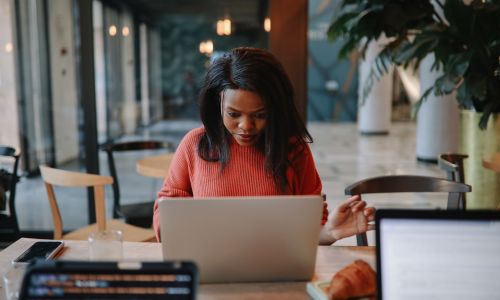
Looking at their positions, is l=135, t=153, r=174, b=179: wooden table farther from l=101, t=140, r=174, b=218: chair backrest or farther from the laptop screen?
the laptop screen

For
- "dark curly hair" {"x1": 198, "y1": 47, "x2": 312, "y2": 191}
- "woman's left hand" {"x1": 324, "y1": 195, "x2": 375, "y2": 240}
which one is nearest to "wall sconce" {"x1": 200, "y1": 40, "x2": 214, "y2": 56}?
"dark curly hair" {"x1": 198, "y1": 47, "x2": 312, "y2": 191}

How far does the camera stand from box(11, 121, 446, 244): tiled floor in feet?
15.1

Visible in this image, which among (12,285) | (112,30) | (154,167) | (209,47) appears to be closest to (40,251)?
(12,285)

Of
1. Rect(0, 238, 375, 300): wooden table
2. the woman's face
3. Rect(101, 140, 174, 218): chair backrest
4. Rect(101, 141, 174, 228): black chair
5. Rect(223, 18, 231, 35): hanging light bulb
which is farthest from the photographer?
Rect(223, 18, 231, 35): hanging light bulb

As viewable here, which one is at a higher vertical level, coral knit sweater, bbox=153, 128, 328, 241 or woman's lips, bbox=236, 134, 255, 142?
woman's lips, bbox=236, 134, 255, 142

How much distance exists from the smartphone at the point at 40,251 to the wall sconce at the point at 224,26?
6435 millimetres

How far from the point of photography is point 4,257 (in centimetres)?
153

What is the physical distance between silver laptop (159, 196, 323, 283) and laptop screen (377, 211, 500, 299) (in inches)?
8.7

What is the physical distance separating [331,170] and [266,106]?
19.3 feet

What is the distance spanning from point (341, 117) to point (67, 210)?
11.2 metres

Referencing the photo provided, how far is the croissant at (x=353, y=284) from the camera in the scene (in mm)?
1143

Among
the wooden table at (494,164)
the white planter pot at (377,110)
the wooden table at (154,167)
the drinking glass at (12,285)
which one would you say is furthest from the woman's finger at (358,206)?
the white planter pot at (377,110)

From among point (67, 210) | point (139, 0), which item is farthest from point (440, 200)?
point (139, 0)

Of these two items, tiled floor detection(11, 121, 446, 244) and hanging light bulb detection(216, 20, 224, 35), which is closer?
tiled floor detection(11, 121, 446, 244)
